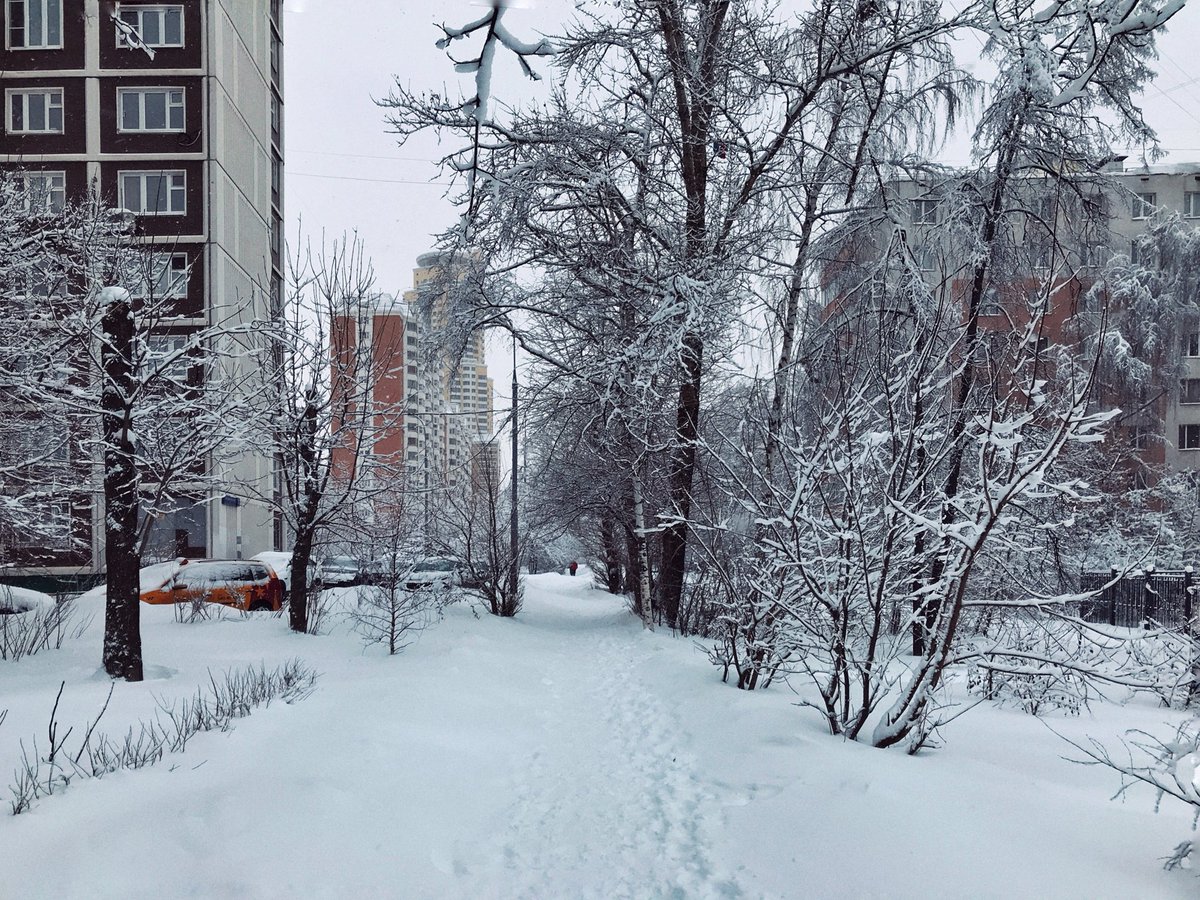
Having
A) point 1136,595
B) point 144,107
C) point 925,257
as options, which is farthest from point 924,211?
point 144,107

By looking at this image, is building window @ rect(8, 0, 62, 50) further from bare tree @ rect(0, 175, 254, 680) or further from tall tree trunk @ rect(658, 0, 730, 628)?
tall tree trunk @ rect(658, 0, 730, 628)

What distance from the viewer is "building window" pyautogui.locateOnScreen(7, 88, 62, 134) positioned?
2897 cm

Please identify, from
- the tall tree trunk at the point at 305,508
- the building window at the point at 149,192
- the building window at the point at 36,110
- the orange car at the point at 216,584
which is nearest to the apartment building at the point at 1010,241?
the tall tree trunk at the point at 305,508

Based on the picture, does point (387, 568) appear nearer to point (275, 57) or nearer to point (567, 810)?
point (567, 810)

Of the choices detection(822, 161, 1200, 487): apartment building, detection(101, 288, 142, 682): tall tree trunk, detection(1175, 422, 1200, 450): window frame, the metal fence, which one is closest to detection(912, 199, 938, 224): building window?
detection(822, 161, 1200, 487): apartment building

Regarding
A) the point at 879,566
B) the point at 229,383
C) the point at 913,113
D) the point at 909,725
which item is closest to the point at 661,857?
the point at 909,725

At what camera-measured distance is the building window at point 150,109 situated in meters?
29.1

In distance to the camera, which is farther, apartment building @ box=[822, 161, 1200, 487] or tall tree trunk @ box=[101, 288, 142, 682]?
apartment building @ box=[822, 161, 1200, 487]

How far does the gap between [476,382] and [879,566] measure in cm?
7714

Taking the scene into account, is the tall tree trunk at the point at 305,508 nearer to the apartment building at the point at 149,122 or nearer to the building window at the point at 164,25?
the apartment building at the point at 149,122

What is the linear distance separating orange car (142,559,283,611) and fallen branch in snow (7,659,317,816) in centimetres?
754

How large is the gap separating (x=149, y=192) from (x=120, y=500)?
2638 centimetres

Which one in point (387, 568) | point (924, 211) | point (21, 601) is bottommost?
point (21, 601)

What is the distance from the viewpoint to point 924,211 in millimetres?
11453
